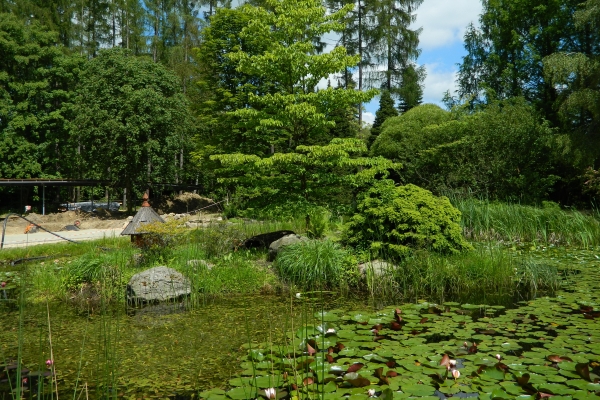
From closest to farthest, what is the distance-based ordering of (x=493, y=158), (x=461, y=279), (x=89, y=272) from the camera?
1. (x=461, y=279)
2. (x=89, y=272)
3. (x=493, y=158)

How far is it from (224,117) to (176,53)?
1210cm

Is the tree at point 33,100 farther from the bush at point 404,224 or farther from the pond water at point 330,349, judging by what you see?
the pond water at point 330,349

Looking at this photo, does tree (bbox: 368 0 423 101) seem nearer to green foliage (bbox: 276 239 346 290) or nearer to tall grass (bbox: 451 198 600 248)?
tall grass (bbox: 451 198 600 248)

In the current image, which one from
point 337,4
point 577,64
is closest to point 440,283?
point 577,64

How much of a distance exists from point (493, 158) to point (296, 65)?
771cm

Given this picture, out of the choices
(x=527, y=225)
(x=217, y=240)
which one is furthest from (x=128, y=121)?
(x=527, y=225)

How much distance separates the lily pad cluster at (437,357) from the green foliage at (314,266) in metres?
1.45

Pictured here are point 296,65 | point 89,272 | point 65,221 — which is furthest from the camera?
point 65,221

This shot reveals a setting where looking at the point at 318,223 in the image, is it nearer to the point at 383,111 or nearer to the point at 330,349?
the point at 330,349

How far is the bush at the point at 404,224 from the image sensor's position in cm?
639

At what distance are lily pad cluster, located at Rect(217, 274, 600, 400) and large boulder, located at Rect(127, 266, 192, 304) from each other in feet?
7.44

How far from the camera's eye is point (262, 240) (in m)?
8.48

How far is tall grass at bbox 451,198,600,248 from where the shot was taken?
8588 mm

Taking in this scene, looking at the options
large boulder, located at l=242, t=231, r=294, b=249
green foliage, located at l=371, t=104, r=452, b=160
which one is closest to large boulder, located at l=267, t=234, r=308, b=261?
large boulder, located at l=242, t=231, r=294, b=249
